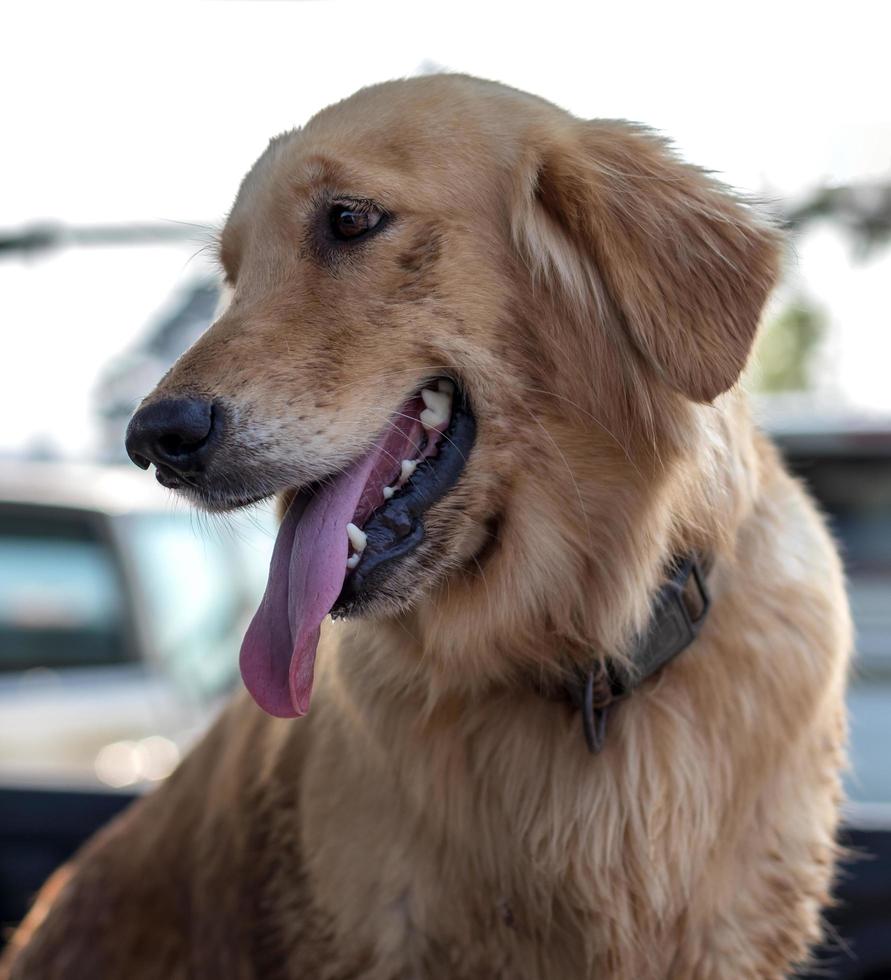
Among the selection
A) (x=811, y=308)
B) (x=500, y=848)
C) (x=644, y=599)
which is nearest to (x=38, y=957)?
(x=500, y=848)

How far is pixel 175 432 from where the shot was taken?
6.75ft

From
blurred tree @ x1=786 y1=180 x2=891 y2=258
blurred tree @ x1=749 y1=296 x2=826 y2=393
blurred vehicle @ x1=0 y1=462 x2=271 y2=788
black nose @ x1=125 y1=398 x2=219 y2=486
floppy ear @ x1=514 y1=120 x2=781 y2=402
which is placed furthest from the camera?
blurred tree @ x1=749 y1=296 x2=826 y2=393

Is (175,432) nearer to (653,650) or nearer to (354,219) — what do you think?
(354,219)

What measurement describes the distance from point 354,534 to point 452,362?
36 cm

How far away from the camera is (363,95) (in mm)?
2377

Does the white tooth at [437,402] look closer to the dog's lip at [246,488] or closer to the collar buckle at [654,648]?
the dog's lip at [246,488]

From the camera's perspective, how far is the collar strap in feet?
7.35

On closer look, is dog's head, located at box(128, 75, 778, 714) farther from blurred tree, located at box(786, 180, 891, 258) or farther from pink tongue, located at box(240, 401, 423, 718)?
blurred tree, located at box(786, 180, 891, 258)

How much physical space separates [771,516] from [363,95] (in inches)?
46.5

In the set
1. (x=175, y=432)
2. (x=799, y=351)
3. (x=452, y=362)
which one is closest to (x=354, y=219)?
(x=452, y=362)

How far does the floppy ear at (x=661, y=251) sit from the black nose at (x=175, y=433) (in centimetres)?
69

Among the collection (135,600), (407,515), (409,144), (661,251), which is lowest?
(135,600)

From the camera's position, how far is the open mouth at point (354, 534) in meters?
2.11

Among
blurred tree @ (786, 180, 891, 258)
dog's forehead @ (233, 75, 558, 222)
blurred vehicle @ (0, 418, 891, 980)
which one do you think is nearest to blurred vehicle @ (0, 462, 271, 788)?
blurred vehicle @ (0, 418, 891, 980)
